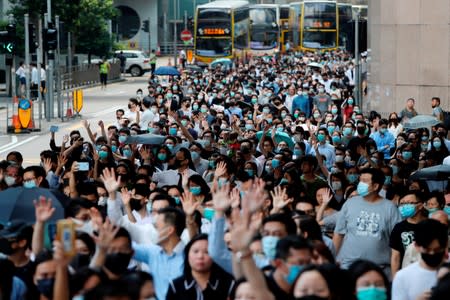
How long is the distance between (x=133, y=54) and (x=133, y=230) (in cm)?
6784

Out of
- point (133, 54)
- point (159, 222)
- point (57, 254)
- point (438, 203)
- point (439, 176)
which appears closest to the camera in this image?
point (57, 254)

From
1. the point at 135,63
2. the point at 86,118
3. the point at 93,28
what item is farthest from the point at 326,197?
the point at 135,63

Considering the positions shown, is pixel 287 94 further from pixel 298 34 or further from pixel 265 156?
pixel 298 34

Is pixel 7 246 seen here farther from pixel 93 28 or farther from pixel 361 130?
pixel 93 28

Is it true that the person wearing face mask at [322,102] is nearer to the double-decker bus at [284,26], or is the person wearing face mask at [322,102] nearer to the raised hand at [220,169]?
the raised hand at [220,169]

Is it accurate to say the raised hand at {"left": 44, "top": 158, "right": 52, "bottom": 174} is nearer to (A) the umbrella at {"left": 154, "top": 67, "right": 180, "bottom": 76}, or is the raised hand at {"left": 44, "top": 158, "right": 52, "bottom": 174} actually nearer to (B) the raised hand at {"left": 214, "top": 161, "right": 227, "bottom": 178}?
(B) the raised hand at {"left": 214, "top": 161, "right": 227, "bottom": 178}

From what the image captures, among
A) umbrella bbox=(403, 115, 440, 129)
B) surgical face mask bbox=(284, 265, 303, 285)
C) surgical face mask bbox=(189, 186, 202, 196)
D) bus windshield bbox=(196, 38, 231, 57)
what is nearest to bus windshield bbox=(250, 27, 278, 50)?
bus windshield bbox=(196, 38, 231, 57)

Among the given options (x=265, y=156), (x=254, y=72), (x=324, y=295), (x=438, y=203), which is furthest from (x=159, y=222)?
(x=254, y=72)

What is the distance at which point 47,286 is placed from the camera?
8.59m

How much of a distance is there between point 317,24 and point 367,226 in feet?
188

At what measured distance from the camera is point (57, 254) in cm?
799

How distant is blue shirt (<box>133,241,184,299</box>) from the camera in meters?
9.50

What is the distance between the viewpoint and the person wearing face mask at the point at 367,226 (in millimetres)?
11906

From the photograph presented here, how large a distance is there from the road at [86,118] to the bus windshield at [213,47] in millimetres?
3601
